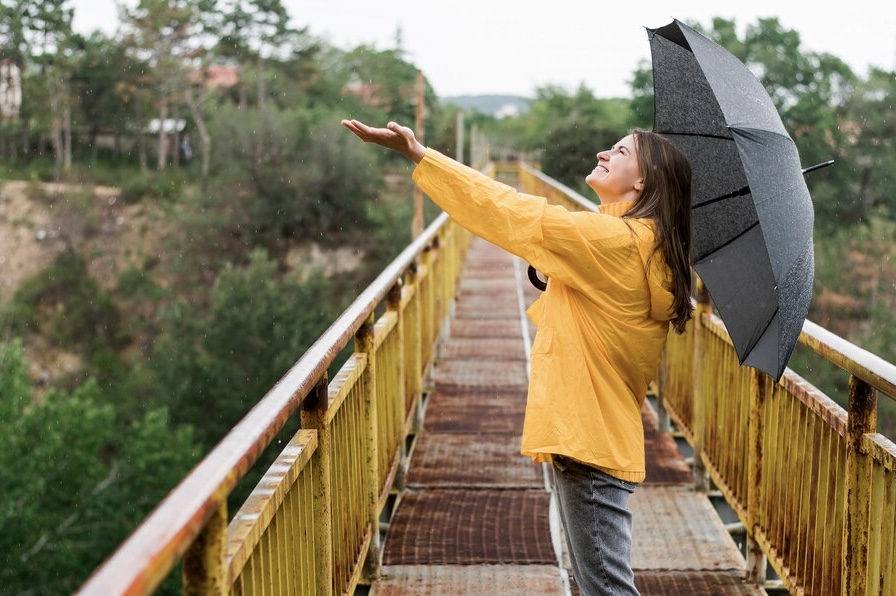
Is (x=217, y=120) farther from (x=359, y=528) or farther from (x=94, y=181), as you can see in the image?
(x=359, y=528)

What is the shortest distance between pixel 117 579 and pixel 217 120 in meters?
77.0

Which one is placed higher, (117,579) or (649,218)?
(649,218)

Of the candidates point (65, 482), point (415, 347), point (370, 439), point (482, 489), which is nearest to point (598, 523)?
point (370, 439)

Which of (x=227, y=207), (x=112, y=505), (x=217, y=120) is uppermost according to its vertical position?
(x=217, y=120)

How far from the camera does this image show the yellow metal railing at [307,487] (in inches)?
60.0

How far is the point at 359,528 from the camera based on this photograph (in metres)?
4.01

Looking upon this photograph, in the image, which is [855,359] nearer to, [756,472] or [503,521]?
[756,472]

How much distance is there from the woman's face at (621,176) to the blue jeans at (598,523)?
74 centimetres

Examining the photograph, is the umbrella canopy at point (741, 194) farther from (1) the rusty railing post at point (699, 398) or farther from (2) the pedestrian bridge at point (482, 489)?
(1) the rusty railing post at point (699, 398)

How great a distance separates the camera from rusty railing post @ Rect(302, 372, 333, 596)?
3.00 meters

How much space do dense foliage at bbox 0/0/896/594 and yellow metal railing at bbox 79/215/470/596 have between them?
30.5 metres

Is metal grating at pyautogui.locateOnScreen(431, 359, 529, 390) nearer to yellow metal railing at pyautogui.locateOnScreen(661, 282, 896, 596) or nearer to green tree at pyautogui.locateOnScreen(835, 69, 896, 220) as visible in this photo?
yellow metal railing at pyautogui.locateOnScreen(661, 282, 896, 596)

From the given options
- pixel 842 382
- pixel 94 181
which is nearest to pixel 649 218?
pixel 842 382

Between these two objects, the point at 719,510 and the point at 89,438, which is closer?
the point at 719,510
